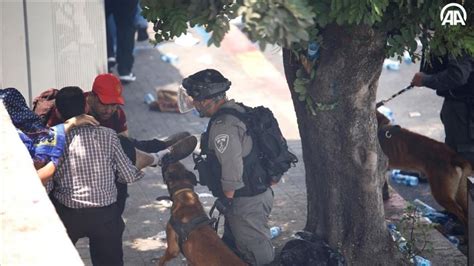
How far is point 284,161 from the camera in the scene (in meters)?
7.02

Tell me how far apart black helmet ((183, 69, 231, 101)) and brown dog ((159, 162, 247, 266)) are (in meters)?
0.68

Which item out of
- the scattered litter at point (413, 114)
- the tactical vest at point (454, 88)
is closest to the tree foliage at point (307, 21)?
the tactical vest at point (454, 88)

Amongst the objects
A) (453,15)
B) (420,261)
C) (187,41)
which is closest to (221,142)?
(453,15)

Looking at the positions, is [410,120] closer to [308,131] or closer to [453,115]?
[453,115]

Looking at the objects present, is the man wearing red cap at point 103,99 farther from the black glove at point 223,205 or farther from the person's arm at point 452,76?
the person's arm at point 452,76

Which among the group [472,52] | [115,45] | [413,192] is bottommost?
[413,192]

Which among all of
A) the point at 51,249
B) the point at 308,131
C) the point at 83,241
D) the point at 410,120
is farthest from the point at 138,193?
the point at 51,249

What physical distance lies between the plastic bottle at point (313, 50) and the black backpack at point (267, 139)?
512 mm

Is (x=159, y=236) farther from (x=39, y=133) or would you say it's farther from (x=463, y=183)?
(x=463, y=183)

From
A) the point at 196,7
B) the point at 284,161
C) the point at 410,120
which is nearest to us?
the point at 196,7

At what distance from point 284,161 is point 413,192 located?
10.4 feet

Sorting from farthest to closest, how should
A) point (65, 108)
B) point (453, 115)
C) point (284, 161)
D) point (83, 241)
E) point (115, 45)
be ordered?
point (115, 45) → point (453, 115) → point (83, 241) → point (284, 161) → point (65, 108)

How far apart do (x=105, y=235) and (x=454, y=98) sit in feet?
11.8

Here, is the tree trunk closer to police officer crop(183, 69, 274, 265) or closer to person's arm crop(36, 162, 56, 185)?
police officer crop(183, 69, 274, 265)
